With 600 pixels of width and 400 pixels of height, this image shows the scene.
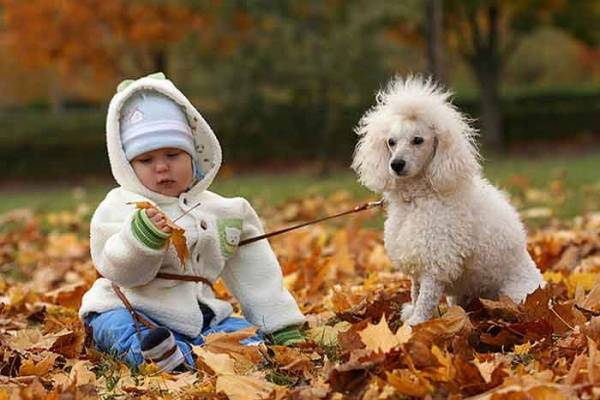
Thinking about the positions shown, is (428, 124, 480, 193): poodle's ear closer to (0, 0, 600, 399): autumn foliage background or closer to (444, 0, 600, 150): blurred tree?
(0, 0, 600, 399): autumn foliage background

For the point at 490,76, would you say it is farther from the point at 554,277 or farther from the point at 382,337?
the point at 382,337

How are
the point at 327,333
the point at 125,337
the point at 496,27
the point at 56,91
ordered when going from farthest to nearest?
the point at 56,91, the point at 496,27, the point at 327,333, the point at 125,337

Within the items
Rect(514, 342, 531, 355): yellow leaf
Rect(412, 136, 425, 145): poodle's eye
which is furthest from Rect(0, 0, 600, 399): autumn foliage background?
Rect(412, 136, 425, 145): poodle's eye

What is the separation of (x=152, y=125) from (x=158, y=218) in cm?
45

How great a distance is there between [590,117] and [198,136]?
87.3ft

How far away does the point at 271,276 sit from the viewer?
4004 millimetres

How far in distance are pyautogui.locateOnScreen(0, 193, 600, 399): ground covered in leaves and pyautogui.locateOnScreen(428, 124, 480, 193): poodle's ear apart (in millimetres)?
408

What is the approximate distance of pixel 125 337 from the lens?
3639 mm

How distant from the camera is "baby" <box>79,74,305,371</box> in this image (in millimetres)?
3648

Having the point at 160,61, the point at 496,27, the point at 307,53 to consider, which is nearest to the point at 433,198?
the point at 307,53

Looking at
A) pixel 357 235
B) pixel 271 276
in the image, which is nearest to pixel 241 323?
pixel 271 276

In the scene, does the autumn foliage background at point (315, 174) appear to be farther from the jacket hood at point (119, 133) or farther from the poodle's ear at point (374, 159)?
the jacket hood at point (119, 133)

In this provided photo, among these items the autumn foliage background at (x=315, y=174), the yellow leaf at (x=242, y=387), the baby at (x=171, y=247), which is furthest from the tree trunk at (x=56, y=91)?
the yellow leaf at (x=242, y=387)

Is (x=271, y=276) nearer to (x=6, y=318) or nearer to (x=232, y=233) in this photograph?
(x=232, y=233)
